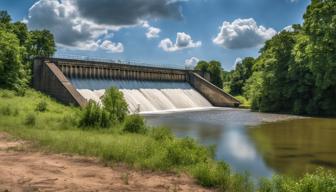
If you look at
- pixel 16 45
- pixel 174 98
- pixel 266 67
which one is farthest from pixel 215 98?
pixel 16 45

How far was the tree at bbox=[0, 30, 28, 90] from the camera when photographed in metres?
38.4

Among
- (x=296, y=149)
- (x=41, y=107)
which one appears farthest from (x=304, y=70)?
(x=41, y=107)

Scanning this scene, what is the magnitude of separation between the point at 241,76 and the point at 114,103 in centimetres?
7078

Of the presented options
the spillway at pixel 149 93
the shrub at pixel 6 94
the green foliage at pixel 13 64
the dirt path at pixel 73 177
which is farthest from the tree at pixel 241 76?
the dirt path at pixel 73 177

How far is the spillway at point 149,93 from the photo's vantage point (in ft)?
149

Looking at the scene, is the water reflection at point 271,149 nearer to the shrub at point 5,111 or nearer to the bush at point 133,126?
the bush at point 133,126

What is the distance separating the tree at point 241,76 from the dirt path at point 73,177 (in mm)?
78606

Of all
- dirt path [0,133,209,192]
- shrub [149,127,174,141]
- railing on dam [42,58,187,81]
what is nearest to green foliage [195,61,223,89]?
railing on dam [42,58,187,81]

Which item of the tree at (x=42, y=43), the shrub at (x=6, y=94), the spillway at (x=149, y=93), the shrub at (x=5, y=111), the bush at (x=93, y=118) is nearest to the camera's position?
the bush at (x=93, y=118)

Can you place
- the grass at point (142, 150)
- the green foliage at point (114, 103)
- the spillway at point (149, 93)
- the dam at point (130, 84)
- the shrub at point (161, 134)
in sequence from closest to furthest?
the grass at point (142, 150) < the shrub at point (161, 134) < the green foliage at point (114, 103) < the dam at point (130, 84) < the spillway at point (149, 93)

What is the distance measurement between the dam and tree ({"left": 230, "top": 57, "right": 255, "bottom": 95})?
23.1 metres

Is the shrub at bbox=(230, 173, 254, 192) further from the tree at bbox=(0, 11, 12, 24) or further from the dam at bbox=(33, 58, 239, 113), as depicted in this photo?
the tree at bbox=(0, 11, 12, 24)

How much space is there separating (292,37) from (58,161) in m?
42.7

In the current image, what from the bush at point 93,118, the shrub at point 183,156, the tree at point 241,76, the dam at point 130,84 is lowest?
the shrub at point 183,156
